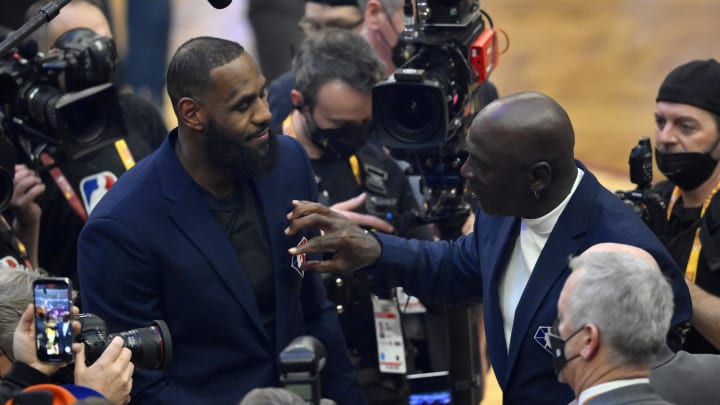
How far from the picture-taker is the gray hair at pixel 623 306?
268cm

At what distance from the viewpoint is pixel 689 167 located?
13.5 ft

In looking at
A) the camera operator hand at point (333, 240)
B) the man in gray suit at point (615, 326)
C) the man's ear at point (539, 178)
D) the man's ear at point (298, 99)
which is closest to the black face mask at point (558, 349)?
the man in gray suit at point (615, 326)

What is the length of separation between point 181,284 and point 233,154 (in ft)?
1.25

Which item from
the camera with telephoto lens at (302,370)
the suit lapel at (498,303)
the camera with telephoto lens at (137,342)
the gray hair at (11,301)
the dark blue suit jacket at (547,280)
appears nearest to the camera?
the camera with telephoto lens at (302,370)

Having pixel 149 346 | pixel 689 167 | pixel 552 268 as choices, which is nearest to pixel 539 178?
pixel 552 268

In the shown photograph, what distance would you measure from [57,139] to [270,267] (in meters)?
1.08

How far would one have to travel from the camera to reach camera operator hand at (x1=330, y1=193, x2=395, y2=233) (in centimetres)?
424

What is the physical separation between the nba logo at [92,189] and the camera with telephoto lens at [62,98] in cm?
14

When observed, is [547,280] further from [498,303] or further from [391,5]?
[391,5]

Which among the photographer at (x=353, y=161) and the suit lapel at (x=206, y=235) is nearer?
the suit lapel at (x=206, y=235)

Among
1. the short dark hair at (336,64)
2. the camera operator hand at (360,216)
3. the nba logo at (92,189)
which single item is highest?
the short dark hair at (336,64)

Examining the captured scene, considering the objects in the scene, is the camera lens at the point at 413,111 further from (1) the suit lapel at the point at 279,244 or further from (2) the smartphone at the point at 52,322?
(2) the smartphone at the point at 52,322

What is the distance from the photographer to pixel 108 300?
11.3ft

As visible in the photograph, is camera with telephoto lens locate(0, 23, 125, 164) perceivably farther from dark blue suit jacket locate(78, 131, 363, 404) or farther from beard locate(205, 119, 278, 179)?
beard locate(205, 119, 278, 179)
